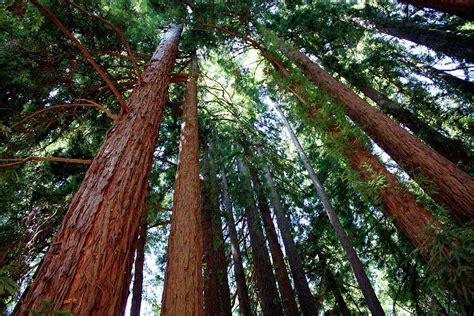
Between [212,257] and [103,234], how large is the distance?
442cm

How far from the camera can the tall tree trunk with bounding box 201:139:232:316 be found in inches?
213

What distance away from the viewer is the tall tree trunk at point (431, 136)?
6.22m

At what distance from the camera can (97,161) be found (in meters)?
2.65

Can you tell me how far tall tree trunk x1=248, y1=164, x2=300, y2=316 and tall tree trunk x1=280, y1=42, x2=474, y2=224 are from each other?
167 inches

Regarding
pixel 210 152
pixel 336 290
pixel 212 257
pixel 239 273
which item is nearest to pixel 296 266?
pixel 239 273

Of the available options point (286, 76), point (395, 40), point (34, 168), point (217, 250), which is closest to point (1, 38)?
point (34, 168)

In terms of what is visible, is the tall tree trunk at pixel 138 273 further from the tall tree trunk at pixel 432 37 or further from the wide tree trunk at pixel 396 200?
the tall tree trunk at pixel 432 37

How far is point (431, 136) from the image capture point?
21.5 feet

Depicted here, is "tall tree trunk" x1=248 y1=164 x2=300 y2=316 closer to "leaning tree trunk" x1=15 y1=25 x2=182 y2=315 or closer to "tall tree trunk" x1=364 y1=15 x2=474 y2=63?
"leaning tree trunk" x1=15 y1=25 x2=182 y2=315

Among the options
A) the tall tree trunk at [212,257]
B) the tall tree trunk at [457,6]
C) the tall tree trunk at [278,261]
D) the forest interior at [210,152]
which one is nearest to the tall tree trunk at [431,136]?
the forest interior at [210,152]

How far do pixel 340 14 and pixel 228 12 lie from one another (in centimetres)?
413

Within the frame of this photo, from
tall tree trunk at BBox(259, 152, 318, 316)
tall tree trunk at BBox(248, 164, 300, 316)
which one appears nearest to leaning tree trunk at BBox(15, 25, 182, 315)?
tall tree trunk at BBox(248, 164, 300, 316)

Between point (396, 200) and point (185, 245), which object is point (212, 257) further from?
point (396, 200)

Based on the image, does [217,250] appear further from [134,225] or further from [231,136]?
[134,225]
